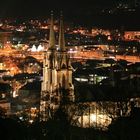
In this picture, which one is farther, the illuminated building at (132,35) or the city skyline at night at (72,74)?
the illuminated building at (132,35)

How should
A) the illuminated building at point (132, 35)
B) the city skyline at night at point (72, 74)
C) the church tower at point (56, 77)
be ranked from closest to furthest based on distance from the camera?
1. the city skyline at night at point (72, 74)
2. the church tower at point (56, 77)
3. the illuminated building at point (132, 35)

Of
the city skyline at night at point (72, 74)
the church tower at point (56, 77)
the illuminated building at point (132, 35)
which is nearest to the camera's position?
the city skyline at night at point (72, 74)

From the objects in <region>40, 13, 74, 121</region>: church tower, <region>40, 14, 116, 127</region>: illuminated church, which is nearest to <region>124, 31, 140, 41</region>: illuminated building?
<region>40, 13, 74, 121</region>: church tower

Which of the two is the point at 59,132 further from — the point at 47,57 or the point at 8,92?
the point at 8,92

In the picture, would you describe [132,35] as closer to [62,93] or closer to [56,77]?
[56,77]

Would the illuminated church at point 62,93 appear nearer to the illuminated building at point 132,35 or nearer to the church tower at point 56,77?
the church tower at point 56,77

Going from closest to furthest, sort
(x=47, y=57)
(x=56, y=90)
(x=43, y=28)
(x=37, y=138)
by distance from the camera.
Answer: (x=37, y=138)
(x=56, y=90)
(x=47, y=57)
(x=43, y=28)

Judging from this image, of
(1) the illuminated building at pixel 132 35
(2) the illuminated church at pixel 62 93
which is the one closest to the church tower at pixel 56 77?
(2) the illuminated church at pixel 62 93

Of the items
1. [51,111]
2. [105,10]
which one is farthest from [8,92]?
[105,10]

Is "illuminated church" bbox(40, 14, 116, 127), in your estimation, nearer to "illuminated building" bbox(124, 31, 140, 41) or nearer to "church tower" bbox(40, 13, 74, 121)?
"church tower" bbox(40, 13, 74, 121)

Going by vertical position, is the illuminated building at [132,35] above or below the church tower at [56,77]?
below

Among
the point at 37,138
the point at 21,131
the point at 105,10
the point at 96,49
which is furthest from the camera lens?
the point at 105,10
